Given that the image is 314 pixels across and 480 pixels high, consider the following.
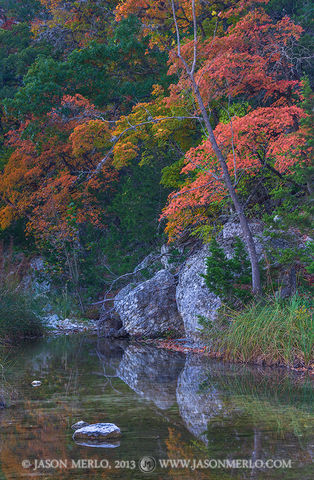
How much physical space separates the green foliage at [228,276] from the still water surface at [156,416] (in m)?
1.57

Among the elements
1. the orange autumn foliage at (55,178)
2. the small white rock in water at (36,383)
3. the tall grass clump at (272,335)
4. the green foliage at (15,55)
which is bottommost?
the small white rock in water at (36,383)

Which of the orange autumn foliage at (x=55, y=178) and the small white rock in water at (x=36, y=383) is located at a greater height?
the orange autumn foliage at (x=55, y=178)

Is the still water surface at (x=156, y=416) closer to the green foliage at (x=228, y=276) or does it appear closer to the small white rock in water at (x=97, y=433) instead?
the small white rock in water at (x=97, y=433)

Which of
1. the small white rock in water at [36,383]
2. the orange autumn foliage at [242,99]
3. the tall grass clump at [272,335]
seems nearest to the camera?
the small white rock in water at [36,383]

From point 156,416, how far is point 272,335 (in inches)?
158

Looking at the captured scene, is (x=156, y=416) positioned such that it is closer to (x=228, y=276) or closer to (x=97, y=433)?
(x=97, y=433)

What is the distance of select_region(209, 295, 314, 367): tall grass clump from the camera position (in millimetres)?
9984

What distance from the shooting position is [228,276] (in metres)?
12.2

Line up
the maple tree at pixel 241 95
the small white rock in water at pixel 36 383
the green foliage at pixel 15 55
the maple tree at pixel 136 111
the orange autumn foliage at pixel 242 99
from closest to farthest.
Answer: the small white rock in water at pixel 36 383
the maple tree at pixel 241 95
the orange autumn foliage at pixel 242 99
the maple tree at pixel 136 111
the green foliage at pixel 15 55

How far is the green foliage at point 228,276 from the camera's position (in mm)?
12070

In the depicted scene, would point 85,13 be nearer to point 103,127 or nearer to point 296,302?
point 103,127

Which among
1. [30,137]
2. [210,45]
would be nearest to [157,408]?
[210,45]

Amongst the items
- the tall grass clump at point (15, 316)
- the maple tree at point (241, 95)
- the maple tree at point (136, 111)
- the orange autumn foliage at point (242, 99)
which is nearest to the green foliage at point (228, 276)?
the maple tree at point (241, 95)

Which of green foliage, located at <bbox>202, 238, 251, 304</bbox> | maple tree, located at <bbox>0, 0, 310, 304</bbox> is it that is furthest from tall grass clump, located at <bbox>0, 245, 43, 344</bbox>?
green foliage, located at <bbox>202, 238, 251, 304</bbox>
